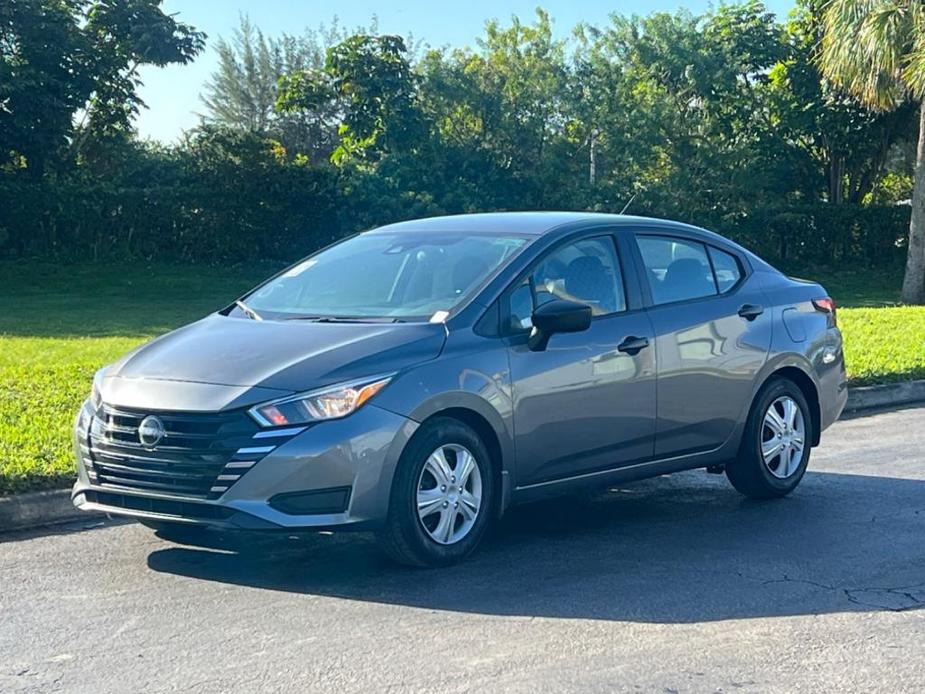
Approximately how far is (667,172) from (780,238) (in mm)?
3241

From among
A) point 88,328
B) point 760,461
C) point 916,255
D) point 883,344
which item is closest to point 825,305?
point 760,461

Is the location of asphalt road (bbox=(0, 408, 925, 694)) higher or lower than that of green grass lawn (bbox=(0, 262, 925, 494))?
lower

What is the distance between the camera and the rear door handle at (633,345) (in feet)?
22.9

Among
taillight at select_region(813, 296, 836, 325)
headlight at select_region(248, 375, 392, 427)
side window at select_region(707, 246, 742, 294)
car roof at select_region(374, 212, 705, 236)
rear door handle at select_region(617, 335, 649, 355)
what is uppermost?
car roof at select_region(374, 212, 705, 236)

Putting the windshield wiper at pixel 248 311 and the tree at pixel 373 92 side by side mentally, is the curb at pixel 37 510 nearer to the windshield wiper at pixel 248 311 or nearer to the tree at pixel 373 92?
the windshield wiper at pixel 248 311

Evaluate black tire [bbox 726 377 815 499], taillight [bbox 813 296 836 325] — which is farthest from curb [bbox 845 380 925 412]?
black tire [bbox 726 377 815 499]

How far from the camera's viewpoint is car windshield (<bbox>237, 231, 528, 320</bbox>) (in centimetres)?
672

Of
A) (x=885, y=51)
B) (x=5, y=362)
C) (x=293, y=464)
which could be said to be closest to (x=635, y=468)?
(x=293, y=464)

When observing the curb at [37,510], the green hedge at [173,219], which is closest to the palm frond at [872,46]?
the green hedge at [173,219]

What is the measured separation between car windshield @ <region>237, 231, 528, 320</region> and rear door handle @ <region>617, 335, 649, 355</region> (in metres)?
0.75

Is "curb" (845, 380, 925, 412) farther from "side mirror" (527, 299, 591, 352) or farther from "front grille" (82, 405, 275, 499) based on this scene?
"front grille" (82, 405, 275, 499)

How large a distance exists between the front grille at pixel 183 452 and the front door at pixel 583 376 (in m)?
1.40

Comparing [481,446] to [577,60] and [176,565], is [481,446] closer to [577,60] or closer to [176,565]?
[176,565]

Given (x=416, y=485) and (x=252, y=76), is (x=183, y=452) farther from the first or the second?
(x=252, y=76)
